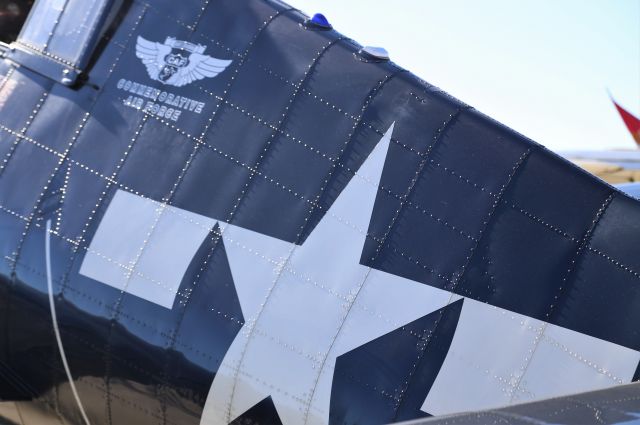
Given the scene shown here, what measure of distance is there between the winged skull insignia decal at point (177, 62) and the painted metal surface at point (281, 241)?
21 mm

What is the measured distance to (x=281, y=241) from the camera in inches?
258

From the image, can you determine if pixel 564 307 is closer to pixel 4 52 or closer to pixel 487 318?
pixel 487 318

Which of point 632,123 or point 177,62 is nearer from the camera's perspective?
point 177,62

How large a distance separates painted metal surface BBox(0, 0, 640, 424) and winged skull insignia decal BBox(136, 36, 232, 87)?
2 cm

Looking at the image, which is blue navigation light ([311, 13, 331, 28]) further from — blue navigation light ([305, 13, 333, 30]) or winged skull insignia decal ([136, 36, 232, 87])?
winged skull insignia decal ([136, 36, 232, 87])

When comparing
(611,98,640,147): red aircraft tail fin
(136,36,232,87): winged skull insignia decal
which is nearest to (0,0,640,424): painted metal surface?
(136,36,232,87): winged skull insignia decal

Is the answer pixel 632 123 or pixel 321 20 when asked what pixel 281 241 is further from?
pixel 632 123

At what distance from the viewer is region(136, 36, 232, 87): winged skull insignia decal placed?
7.37 meters

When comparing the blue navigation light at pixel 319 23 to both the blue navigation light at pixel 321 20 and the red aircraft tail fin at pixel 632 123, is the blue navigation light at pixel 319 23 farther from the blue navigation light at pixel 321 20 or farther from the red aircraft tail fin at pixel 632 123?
the red aircraft tail fin at pixel 632 123

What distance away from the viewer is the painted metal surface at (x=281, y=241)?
19.7 feet

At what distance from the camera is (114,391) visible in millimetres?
6879

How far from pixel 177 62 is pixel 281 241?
2.05 m

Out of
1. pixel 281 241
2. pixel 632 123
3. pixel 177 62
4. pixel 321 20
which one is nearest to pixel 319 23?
pixel 321 20

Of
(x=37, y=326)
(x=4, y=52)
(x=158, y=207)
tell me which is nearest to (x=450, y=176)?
(x=158, y=207)
